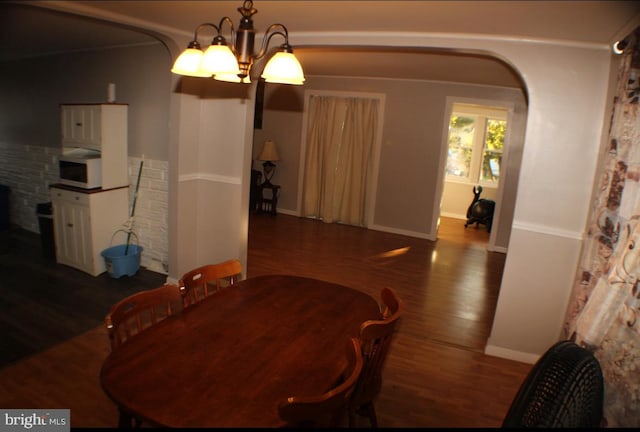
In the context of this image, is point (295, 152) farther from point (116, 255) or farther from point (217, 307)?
point (217, 307)

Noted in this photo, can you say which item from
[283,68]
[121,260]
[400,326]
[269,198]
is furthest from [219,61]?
[269,198]

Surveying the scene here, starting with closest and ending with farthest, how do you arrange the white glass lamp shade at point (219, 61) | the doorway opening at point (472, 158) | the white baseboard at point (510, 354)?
the white glass lamp shade at point (219, 61), the white baseboard at point (510, 354), the doorway opening at point (472, 158)

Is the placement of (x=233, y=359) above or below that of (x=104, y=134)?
below

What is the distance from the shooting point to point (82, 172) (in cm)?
399

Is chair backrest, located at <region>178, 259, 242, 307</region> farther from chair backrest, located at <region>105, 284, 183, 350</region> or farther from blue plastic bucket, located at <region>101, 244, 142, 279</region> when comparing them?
blue plastic bucket, located at <region>101, 244, 142, 279</region>

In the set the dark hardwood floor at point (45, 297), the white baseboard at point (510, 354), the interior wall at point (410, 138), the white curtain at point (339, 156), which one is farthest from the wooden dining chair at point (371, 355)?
the white curtain at point (339, 156)

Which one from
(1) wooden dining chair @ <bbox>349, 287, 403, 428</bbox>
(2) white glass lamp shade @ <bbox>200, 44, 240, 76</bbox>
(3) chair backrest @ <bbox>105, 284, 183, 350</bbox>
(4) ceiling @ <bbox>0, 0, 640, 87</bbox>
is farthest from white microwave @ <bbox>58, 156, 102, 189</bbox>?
(1) wooden dining chair @ <bbox>349, 287, 403, 428</bbox>

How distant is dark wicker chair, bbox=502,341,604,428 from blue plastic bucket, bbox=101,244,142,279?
143 inches

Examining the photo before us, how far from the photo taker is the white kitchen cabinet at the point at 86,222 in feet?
13.1

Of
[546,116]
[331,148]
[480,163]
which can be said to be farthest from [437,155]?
[546,116]

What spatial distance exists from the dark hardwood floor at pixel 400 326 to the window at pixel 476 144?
221 centimetres

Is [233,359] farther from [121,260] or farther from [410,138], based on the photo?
[410,138]

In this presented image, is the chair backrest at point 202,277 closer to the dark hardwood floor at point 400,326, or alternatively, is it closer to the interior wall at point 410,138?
the dark hardwood floor at point 400,326

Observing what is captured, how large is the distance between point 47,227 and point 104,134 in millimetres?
1279
